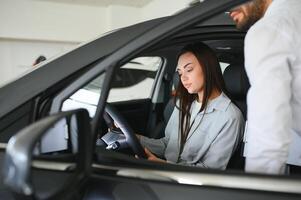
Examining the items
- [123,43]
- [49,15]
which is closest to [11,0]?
[49,15]

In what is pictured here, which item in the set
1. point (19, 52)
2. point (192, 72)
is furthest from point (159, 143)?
point (19, 52)

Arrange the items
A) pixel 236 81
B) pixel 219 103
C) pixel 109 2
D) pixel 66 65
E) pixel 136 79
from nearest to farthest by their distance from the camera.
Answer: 1. pixel 66 65
2. pixel 219 103
3. pixel 236 81
4. pixel 136 79
5. pixel 109 2

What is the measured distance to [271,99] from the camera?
98 centimetres

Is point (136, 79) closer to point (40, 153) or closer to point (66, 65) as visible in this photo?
point (66, 65)

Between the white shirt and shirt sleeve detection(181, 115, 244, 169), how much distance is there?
50cm

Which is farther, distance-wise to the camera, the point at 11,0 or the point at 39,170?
the point at 11,0

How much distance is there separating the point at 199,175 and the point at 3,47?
7.52m

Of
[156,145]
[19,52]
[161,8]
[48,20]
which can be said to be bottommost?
[19,52]

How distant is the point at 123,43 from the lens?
3.48 ft

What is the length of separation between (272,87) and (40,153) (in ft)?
2.02

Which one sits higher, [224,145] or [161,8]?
[161,8]

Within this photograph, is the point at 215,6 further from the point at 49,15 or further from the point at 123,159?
the point at 49,15

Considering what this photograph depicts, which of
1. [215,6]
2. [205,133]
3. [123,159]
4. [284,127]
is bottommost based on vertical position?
[205,133]

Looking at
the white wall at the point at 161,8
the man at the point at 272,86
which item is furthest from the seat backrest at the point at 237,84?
the white wall at the point at 161,8
